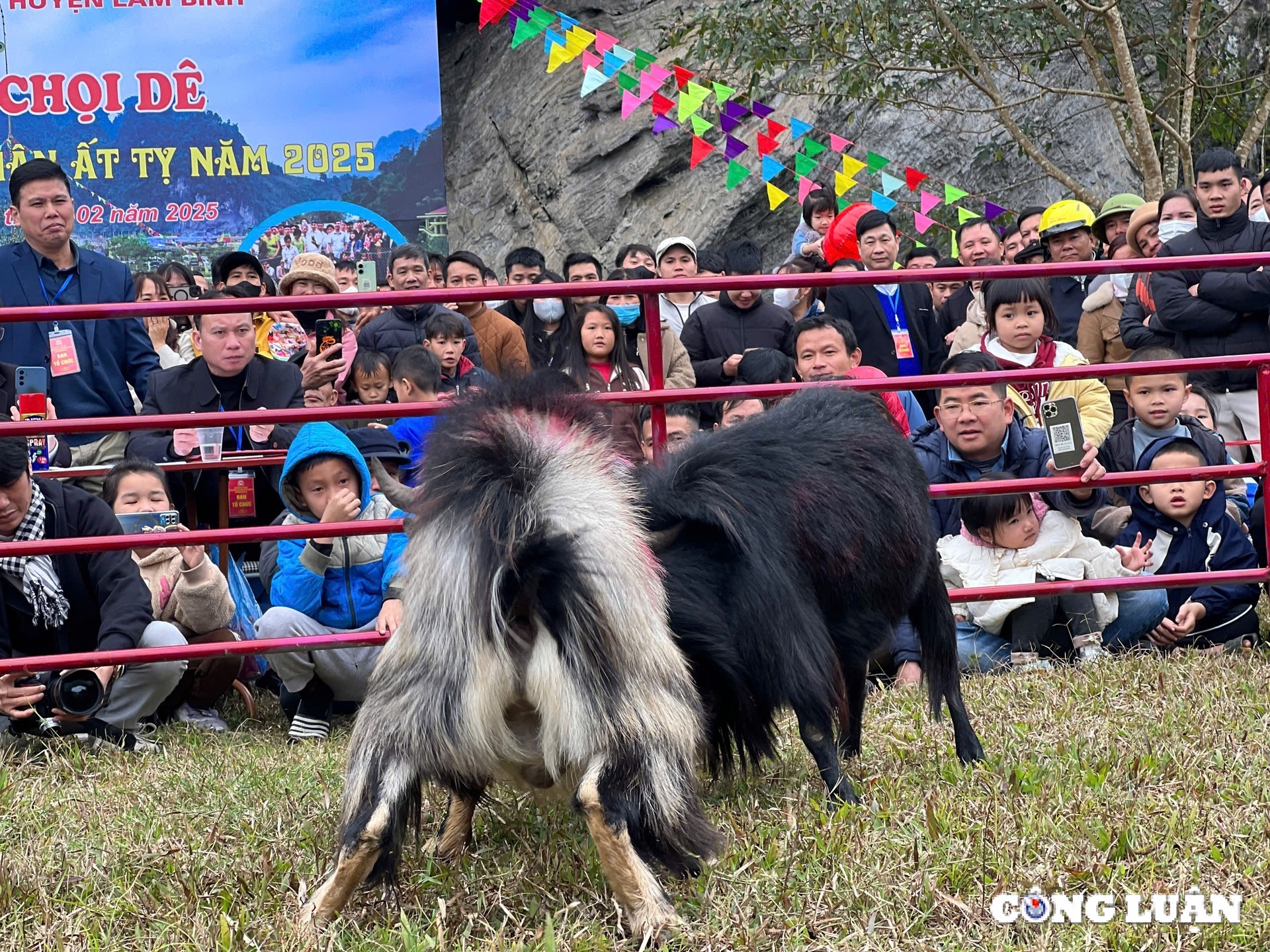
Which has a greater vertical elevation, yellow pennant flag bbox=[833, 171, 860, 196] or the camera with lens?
yellow pennant flag bbox=[833, 171, 860, 196]

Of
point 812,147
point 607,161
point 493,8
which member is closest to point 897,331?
point 812,147

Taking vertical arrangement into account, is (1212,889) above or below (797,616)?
below

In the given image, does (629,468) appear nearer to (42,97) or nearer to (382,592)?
(382,592)

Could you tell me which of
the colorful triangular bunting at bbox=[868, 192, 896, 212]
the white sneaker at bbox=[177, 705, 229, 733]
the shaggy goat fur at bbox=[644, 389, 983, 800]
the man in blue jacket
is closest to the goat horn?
the shaggy goat fur at bbox=[644, 389, 983, 800]

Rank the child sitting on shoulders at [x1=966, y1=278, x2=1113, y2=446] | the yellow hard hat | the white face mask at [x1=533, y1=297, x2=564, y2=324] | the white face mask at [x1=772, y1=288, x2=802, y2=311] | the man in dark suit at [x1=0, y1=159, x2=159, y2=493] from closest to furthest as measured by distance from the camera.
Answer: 1. the man in dark suit at [x1=0, y1=159, x2=159, y2=493]
2. the child sitting on shoulders at [x1=966, y1=278, x2=1113, y2=446]
3. the white face mask at [x1=533, y1=297, x2=564, y2=324]
4. the yellow hard hat
5. the white face mask at [x1=772, y1=288, x2=802, y2=311]

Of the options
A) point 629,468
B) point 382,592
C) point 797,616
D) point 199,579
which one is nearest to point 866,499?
point 797,616

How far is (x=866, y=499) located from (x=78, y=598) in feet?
8.41

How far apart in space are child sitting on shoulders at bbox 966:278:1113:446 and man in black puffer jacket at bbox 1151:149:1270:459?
1.59ft

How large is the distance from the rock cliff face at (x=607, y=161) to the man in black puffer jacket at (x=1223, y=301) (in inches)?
222

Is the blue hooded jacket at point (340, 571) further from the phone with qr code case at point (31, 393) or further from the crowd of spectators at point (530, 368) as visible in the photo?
the phone with qr code case at point (31, 393)

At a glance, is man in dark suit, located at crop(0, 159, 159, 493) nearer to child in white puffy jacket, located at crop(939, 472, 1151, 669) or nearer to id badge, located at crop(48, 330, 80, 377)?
id badge, located at crop(48, 330, 80, 377)

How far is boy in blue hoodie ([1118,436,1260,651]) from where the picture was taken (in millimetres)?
4590

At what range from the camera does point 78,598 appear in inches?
165

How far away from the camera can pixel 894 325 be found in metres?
6.11
